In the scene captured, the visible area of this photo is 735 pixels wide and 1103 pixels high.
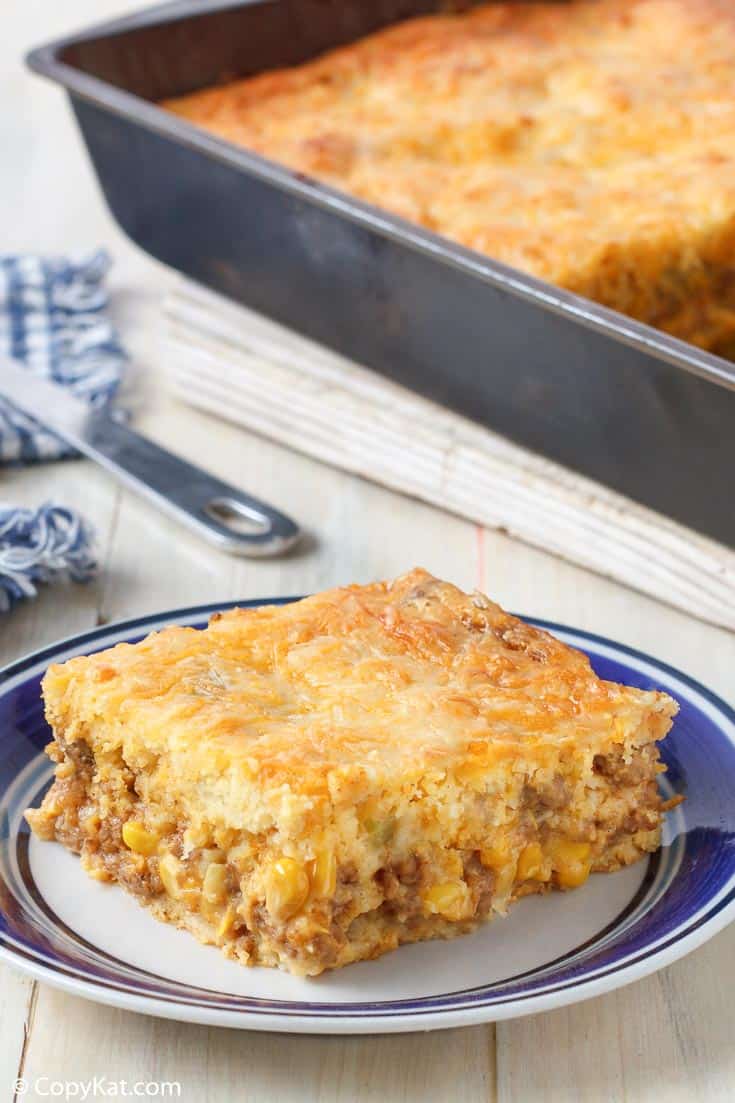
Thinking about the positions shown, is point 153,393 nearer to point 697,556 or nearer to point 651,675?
point 697,556

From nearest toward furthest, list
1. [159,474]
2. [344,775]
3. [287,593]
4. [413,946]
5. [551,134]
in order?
[344,775]
[413,946]
[287,593]
[159,474]
[551,134]

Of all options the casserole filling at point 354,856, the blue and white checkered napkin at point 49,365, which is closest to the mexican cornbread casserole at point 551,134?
the blue and white checkered napkin at point 49,365

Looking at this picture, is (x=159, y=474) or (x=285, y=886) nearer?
(x=285, y=886)

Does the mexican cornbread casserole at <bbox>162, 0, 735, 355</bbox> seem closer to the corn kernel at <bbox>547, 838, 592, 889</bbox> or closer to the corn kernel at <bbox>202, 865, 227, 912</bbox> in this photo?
the corn kernel at <bbox>547, 838, 592, 889</bbox>

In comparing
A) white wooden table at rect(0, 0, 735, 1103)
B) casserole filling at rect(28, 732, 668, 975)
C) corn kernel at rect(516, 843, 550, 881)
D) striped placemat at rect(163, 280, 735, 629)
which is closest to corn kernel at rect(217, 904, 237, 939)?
casserole filling at rect(28, 732, 668, 975)

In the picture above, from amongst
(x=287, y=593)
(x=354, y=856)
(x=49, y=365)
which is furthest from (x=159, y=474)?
(x=354, y=856)

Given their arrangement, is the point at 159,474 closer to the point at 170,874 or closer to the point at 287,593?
the point at 287,593

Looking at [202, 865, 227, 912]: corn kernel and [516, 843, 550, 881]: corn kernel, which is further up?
[516, 843, 550, 881]: corn kernel
